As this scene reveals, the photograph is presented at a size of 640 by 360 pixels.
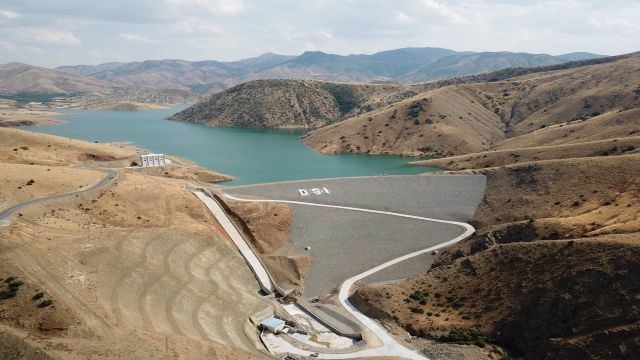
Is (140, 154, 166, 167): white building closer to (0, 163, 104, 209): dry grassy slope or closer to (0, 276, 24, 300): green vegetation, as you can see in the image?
(0, 163, 104, 209): dry grassy slope

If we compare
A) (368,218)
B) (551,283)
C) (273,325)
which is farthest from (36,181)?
(551,283)

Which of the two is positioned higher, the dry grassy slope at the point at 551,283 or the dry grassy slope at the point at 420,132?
the dry grassy slope at the point at 420,132

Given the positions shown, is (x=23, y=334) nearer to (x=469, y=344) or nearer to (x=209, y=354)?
(x=209, y=354)

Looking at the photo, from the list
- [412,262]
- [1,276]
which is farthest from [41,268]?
[412,262]

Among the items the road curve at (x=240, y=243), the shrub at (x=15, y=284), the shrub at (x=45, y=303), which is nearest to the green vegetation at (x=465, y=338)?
the road curve at (x=240, y=243)

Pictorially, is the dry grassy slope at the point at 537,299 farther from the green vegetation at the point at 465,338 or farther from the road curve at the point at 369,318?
the road curve at the point at 369,318
